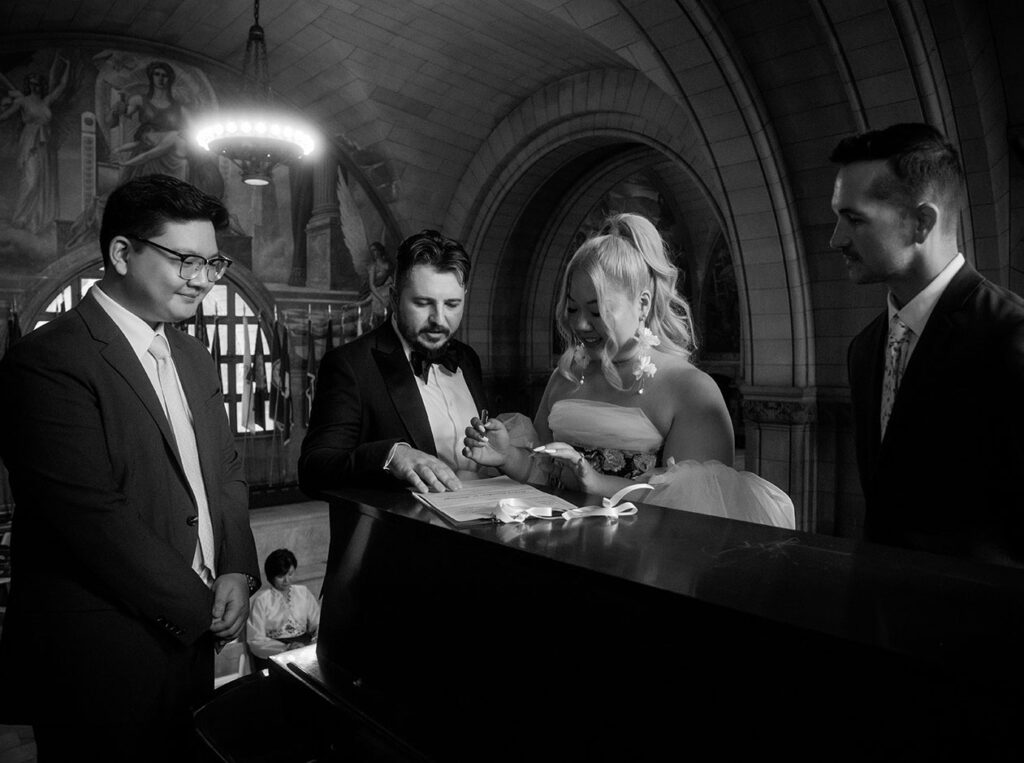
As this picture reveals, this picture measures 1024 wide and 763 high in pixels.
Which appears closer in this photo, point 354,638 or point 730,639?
point 730,639

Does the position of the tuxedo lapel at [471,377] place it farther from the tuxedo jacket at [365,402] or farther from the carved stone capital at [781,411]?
the carved stone capital at [781,411]

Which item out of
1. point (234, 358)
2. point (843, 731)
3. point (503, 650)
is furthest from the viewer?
point (234, 358)

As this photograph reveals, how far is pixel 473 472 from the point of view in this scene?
94.3 inches

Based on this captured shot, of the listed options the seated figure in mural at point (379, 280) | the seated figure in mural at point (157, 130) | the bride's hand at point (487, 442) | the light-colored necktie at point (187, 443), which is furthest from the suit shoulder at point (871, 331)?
the seated figure in mural at point (379, 280)

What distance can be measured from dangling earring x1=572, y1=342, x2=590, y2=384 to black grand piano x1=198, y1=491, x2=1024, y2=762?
89 centimetres

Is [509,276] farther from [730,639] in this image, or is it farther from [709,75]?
[730,639]

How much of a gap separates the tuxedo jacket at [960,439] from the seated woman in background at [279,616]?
520 centimetres

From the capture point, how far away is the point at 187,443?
2.22 meters

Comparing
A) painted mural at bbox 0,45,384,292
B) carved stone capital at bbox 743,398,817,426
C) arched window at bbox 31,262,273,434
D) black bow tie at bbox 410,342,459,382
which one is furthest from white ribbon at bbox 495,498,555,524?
arched window at bbox 31,262,273,434

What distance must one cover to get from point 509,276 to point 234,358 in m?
4.05

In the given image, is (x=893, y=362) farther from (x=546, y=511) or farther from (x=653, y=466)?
(x=546, y=511)

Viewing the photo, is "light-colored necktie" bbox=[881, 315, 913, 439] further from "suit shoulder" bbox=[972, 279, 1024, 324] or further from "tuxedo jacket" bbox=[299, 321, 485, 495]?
"tuxedo jacket" bbox=[299, 321, 485, 495]

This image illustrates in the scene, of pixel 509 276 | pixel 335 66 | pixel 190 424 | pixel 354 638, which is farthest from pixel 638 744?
pixel 509 276

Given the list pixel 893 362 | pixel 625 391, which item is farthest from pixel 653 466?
pixel 893 362
